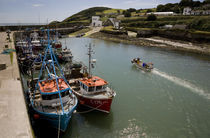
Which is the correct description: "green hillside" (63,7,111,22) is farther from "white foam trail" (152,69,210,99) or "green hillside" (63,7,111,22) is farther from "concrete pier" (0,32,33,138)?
"concrete pier" (0,32,33,138)

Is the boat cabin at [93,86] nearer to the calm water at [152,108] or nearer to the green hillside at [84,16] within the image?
the calm water at [152,108]

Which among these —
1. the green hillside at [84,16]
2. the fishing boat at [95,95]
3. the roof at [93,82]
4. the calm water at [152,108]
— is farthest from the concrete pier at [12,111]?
the green hillside at [84,16]

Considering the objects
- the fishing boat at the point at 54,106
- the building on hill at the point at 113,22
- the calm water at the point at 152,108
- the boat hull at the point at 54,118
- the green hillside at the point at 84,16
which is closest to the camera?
the boat hull at the point at 54,118

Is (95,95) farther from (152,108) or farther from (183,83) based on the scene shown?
(183,83)

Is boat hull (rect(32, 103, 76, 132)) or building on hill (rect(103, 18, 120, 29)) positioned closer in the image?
boat hull (rect(32, 103, 76, 132))

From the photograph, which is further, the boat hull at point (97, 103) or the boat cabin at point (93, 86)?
the boat cabin at point (93, 86)

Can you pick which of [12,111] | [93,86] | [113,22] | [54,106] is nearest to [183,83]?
[93,86]

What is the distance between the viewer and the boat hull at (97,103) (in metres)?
15.5

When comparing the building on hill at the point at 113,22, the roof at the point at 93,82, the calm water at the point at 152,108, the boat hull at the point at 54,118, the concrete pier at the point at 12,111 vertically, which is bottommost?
the calm water at the point at 152,108

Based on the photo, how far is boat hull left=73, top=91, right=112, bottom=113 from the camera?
15.5 meters

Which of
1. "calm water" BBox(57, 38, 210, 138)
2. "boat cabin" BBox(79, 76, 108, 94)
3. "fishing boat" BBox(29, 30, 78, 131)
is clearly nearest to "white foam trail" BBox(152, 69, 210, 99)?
"calm water" BBox(57, 38, 210, 138)

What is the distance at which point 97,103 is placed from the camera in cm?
1578

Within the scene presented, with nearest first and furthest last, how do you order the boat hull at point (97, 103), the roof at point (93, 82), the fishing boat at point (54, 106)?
the fishing boat at point (54, 106)
the boat hull at point (97, 103)
the roof at point (93, 82)

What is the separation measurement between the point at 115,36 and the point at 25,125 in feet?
227
